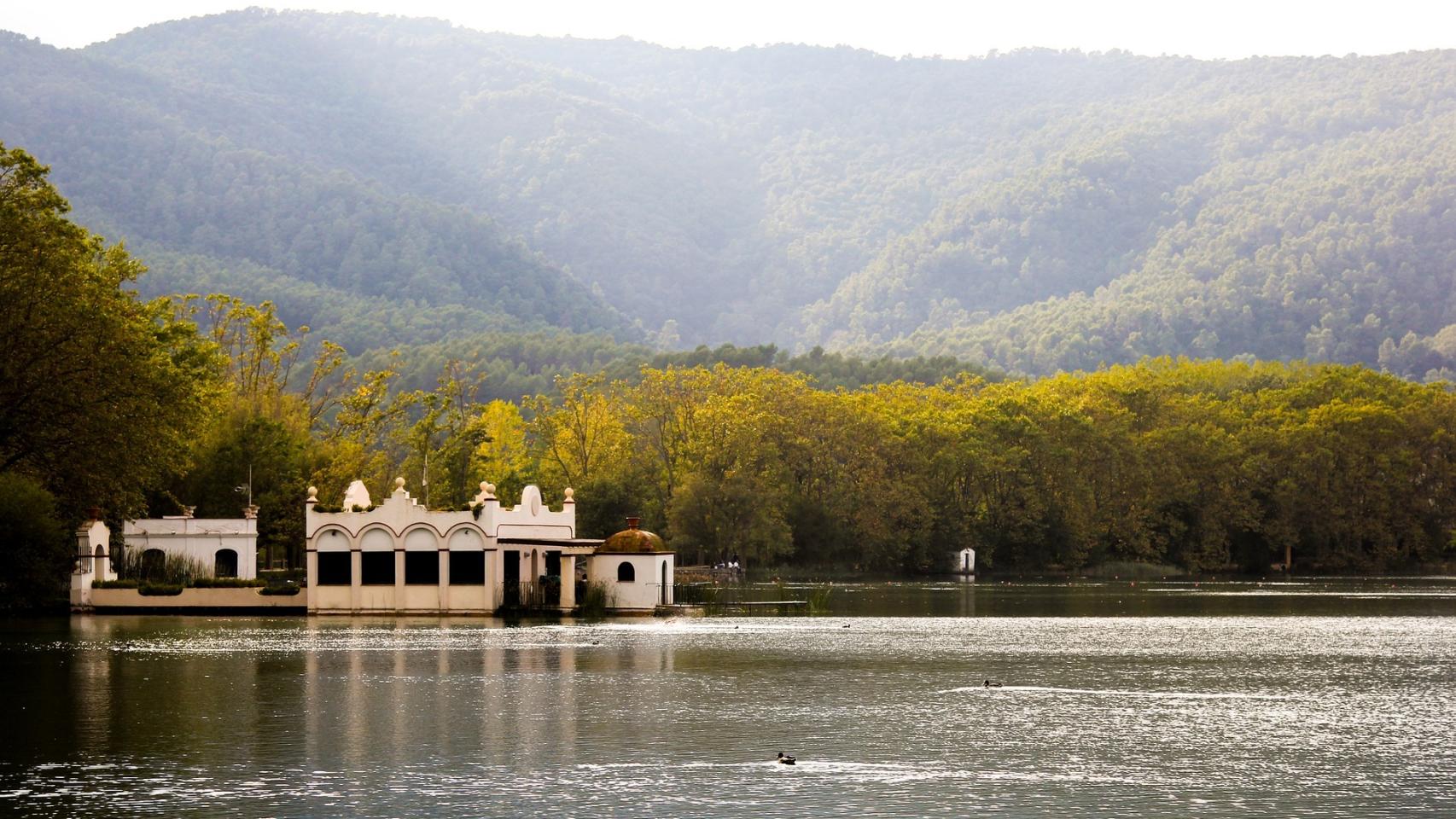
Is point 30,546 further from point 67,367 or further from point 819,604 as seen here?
point 819,604

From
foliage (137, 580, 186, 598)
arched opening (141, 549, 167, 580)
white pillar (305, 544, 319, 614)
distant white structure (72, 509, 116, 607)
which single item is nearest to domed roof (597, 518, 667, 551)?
white pillar (305, 544, 319, 614)

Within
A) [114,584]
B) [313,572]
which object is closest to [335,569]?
[313,572]

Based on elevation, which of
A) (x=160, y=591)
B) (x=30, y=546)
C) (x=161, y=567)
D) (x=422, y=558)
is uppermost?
(x=30, y=546)

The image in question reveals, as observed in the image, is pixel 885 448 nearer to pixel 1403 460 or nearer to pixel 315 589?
pixel 1403 460

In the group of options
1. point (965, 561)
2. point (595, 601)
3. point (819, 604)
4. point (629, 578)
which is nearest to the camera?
point (595, 601)

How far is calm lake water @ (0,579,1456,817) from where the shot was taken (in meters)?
22.5

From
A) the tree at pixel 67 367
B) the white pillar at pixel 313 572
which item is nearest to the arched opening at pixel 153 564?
the tree at pixel 67 367

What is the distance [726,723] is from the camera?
97.9 ft

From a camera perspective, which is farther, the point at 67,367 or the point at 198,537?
the point at 198,537

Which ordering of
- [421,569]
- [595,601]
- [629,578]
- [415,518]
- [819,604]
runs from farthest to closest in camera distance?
[819,604] < [629,578] < [595,601] < [421,569] < [415,518]

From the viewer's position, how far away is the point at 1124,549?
4806 inches

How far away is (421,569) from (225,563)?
11.5 meters

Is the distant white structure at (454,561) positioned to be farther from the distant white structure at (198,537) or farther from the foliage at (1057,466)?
the foliage at (1057,466)

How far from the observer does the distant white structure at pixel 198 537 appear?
7038cm
